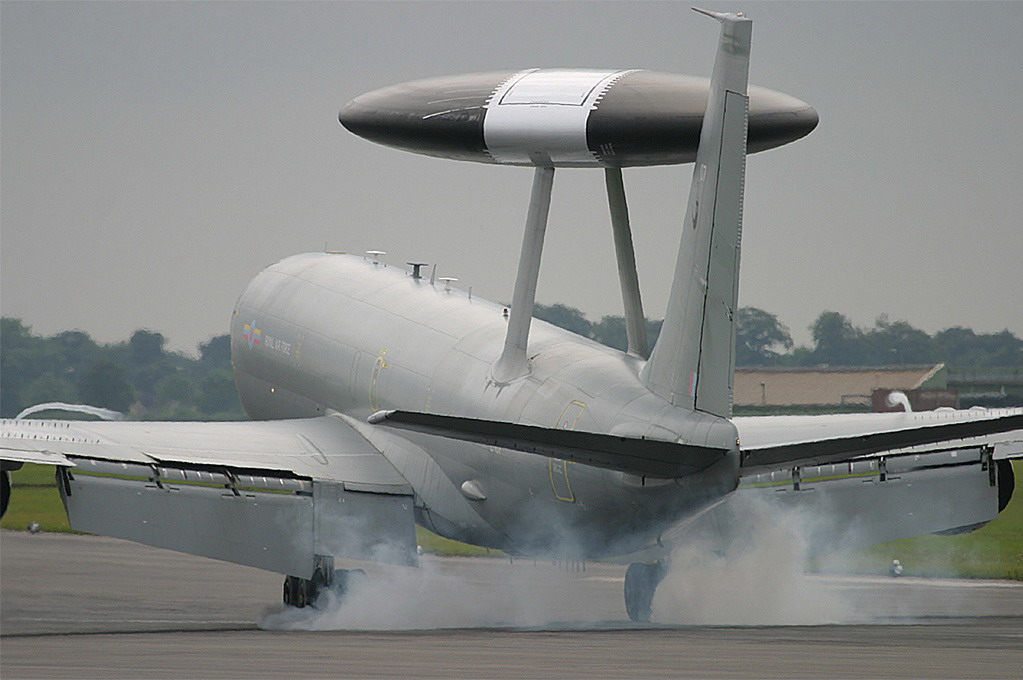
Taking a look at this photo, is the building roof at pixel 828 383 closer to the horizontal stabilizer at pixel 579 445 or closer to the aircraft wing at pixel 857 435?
the aircraft wing at pixel 857 435

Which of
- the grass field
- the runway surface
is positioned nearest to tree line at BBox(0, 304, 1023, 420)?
the grass field

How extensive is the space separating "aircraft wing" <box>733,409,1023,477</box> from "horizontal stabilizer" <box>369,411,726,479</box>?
0.71m

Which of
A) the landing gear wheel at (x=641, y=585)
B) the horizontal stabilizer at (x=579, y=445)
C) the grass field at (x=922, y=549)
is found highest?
the horizontal stabilizer at (x=579, y=445)

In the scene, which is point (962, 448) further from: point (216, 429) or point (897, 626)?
point (216, 429)

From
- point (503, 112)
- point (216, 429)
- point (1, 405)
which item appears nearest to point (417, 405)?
point (216, 429)

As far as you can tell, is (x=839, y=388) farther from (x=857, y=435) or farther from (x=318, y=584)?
(x=857, y=435)

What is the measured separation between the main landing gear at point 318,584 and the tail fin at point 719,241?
884 centimetres

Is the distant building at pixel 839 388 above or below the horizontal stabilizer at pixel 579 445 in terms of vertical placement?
above

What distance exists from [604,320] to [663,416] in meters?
44.8

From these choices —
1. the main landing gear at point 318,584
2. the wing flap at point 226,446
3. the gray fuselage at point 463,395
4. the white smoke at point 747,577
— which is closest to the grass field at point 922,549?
the main landing gear at point 318,584

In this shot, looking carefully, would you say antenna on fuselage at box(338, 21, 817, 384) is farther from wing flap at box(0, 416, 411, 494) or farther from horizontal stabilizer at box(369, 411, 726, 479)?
wing flap at box(0, 416, 411, 494)

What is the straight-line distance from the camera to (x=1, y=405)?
194 feet

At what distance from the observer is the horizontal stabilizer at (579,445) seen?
17.8 metres

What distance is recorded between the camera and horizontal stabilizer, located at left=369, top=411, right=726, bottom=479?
17766 millimetres
